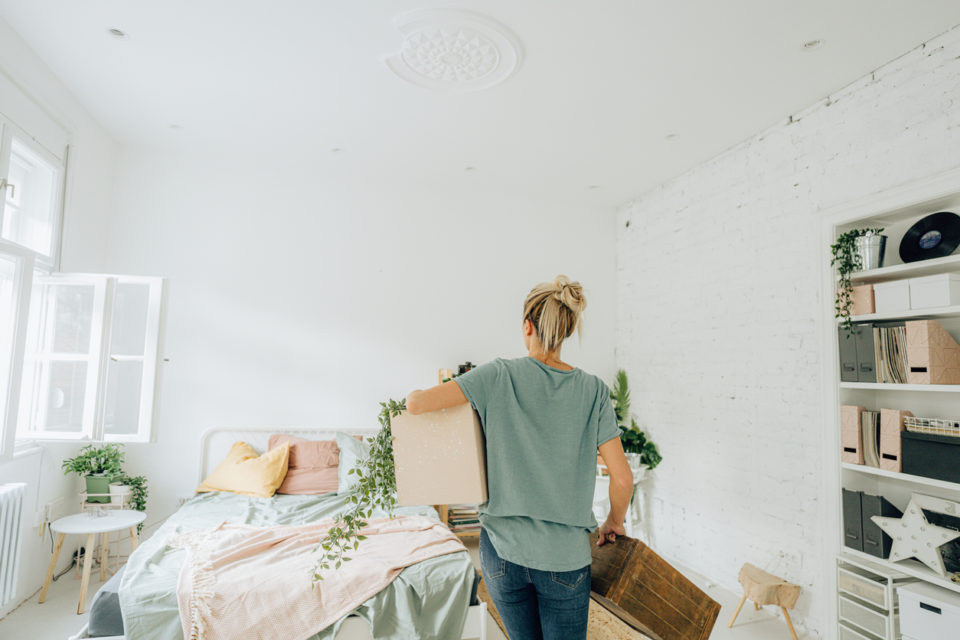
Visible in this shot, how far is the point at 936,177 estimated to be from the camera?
2500mm

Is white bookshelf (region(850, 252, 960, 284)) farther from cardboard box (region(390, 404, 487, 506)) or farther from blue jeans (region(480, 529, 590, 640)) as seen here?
cardboard box (region(390, 404, 487, 506))

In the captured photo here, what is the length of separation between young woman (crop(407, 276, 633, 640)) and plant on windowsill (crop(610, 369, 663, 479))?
2.77 meters

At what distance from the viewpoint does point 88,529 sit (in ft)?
9.76

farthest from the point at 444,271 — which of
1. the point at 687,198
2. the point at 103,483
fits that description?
the point at 103,483

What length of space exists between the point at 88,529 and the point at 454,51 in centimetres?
318

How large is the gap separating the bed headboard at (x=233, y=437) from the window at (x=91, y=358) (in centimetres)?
74

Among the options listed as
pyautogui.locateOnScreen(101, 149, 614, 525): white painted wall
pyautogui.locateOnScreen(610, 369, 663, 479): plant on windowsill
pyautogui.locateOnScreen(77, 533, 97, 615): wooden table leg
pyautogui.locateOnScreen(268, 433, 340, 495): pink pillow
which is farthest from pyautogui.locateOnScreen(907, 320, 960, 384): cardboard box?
pyautogui.locateOnScreen(77, 533, 97, 615): wooden table leg

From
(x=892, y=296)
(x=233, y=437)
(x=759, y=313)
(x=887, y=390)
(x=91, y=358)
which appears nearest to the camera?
(x=892, y=296)

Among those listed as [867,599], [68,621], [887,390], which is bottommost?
[68,621]

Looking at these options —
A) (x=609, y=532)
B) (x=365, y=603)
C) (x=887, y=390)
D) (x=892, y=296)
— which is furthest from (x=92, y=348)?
(x=887, y=390)

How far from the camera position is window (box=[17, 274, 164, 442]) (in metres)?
3.16

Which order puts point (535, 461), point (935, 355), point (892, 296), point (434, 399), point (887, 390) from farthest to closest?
point (887, 390), point (892, 296), point (935, 355), point (535, 461), point (434, 399)

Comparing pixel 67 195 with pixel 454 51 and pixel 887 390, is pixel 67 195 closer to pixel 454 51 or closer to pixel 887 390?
pixel 454 51

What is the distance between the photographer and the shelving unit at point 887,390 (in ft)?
8.11
